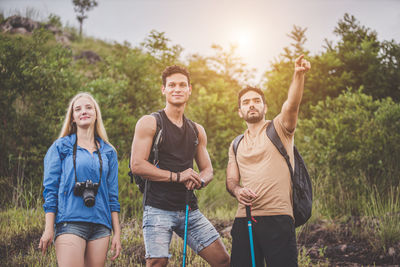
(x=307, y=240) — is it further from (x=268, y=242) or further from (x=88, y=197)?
(x=88, y=197)

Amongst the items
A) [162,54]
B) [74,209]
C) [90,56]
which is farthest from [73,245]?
[90,56]

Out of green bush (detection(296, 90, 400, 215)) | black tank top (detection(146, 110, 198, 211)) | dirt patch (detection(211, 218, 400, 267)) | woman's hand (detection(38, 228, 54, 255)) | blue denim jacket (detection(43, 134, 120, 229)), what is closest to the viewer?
woman's hand (detection(38, 228, 54, 255))

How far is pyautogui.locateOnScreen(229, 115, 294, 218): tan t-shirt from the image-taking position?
9.86 feet

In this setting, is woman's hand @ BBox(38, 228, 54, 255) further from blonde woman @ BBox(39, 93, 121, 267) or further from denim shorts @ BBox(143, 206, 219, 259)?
denim shorts @ BBox(143, 206, 219, 259)

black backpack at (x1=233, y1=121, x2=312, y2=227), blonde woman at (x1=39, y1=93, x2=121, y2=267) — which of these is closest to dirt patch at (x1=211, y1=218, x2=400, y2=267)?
black backpack at (x1=233, y1=121, x2=312, y2=227)

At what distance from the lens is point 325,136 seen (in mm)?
8109

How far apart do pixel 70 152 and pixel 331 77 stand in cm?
1292

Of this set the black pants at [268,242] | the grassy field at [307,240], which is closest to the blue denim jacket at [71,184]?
the black pants at [268,242]

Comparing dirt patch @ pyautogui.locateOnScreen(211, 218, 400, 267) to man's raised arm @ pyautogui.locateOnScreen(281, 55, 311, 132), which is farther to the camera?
dirt patch @ pyautogui.locateOnScreen(211, 218, 400, 267)

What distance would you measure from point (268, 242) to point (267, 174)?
62 cm

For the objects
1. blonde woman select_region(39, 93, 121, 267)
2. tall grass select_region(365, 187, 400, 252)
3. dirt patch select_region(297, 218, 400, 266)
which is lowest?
dirt patch select_region(297, 218, 400, 266)

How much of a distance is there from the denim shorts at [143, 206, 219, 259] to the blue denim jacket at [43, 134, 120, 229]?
1.15ft

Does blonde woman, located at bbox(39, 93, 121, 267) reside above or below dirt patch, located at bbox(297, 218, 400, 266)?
above

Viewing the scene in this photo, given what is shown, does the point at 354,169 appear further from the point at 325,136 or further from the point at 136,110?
the point at 136,110
